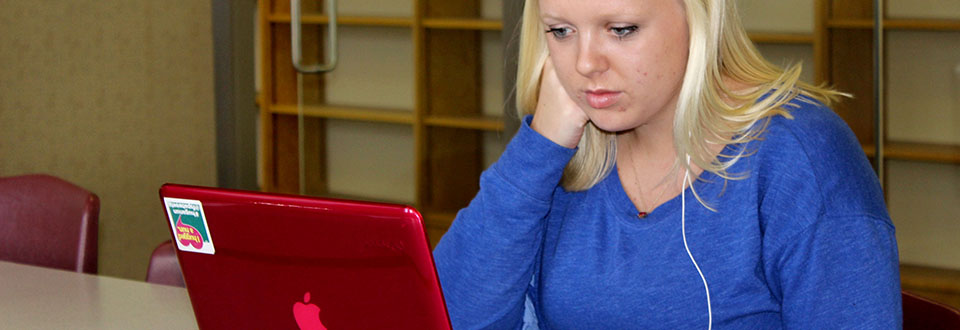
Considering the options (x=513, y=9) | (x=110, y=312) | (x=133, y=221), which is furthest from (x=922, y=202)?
(x=133, y=221)

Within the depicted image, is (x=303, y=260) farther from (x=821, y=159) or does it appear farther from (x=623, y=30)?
(x=821, y=159)

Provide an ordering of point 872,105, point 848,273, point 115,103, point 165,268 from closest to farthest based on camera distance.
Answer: point 848,273, point 165,268, point 872,105, point 115,103

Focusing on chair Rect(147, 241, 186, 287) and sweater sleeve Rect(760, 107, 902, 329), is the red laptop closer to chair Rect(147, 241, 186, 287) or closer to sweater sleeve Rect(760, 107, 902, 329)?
sweater sleeve Rect(760, 107, 902, 329)

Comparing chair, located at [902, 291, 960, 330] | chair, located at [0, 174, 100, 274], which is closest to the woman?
chair, located at [902, 291, 960, 330]

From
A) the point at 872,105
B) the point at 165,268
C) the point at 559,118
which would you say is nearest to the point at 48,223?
the point at 165,268

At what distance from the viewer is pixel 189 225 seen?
3.47 ft

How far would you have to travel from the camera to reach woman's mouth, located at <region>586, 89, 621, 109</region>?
123 cm

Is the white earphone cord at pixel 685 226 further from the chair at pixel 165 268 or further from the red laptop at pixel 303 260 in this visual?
the chair at pixel 165 268

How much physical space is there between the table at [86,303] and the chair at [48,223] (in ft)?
0.78

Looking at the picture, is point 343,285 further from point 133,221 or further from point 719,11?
point 133,221

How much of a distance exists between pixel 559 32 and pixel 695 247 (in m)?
0.31

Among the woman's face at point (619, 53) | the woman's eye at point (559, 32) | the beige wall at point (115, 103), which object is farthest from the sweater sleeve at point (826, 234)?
the beige wall at point (115, 103)

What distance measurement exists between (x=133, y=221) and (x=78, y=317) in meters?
2.13

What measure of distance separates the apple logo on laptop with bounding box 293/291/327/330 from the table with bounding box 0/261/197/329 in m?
0.59
